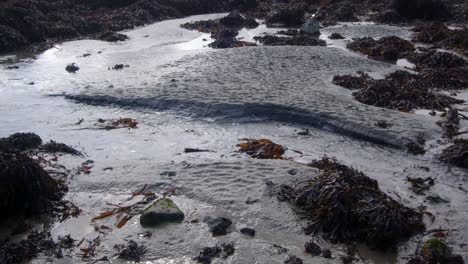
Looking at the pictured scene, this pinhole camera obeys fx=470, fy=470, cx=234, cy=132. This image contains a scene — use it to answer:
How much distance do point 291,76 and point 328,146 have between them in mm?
3369

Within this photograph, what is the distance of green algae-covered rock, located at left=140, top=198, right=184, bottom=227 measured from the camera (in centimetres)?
488

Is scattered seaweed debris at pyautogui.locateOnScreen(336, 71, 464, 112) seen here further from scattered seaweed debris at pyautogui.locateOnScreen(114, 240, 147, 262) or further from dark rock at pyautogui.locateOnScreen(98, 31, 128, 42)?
dark rock at pyautogui.locateOnScreen(98, 31, 128, 42)

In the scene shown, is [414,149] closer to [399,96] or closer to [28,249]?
[399,96]

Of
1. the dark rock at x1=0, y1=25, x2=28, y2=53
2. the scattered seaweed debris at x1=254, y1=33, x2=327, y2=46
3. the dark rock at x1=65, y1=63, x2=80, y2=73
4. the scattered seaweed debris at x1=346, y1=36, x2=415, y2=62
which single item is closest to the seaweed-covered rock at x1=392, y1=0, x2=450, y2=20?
the scattered seaweed debris at x1=346, y1=36, x2=415, y2=62

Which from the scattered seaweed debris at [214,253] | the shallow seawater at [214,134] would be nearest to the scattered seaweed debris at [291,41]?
the shallow seawater at [214,134]

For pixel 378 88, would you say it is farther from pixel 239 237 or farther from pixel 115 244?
pixel 115 244

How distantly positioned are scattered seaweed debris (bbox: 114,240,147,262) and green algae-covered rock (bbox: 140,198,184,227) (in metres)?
0.35

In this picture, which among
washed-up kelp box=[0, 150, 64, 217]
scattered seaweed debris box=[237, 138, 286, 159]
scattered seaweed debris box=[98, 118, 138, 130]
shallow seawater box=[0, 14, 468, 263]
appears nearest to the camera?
shallow seawater box=[0, 14, 468, 263]

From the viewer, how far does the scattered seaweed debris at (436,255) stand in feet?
14.2

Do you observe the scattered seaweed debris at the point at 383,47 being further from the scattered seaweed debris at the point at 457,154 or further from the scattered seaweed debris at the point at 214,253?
the scattered seaweed debris at the point at 214,253

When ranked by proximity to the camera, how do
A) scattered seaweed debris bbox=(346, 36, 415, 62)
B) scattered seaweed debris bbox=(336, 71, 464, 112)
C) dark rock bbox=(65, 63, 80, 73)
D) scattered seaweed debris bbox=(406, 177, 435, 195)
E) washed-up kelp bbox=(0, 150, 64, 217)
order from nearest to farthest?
washed-up kelp bbox=(0, 150, 64, 217), scattered seaweed debris bbox=(406, 177, 435, 195), scattered seaweed debris bbox=(336, 71, 464, 112), dark rock bbox=(65, 63, 80, 73), scattered seaweed debris bbox=(346, 36, 415, 62)

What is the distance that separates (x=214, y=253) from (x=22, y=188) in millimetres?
2329

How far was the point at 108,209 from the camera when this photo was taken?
5.25m

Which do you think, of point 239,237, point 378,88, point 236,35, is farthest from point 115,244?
point 236,35
